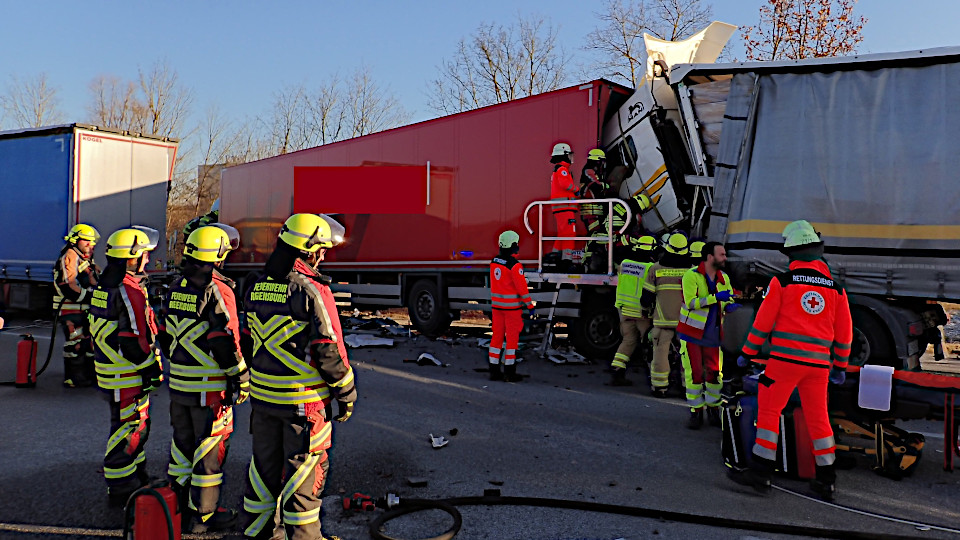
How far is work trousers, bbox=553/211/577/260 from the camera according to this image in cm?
903

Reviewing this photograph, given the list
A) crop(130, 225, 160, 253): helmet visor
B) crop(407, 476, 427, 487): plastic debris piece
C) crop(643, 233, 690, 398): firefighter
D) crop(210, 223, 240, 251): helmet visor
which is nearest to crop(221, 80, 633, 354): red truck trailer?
crop(643, 233, 690, 398): firefighter

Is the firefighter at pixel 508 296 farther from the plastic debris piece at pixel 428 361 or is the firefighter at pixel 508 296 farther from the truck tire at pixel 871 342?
the truck tire at pixel 871 342

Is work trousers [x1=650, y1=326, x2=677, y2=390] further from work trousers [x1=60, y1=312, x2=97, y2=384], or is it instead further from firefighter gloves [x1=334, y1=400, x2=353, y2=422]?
work trousers [x1=60, y1=312, x2=97, y2=384]

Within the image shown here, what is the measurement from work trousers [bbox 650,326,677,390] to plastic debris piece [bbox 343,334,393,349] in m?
4.89

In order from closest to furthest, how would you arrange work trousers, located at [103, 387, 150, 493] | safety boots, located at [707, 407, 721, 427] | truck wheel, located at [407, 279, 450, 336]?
work trousers, located at [103, 387, 150, 493], safety boots, located at [707, 407, 721, 427], truck wheel, located at [407, 279, 450, 336]

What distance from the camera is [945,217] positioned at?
6102 mm

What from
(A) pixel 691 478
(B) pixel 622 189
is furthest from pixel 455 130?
(A) pixel 691 478

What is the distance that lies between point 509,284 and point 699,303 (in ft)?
8.27

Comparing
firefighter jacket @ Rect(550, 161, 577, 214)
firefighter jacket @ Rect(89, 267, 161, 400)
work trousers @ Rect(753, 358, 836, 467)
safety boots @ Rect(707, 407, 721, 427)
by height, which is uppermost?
firefighter jacket @ Rect(550, 161, 577, 214)

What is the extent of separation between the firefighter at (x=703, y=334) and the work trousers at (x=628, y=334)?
5.50 feet

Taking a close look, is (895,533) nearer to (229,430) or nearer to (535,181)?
(229,430)

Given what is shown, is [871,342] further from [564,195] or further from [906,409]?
[564,195]

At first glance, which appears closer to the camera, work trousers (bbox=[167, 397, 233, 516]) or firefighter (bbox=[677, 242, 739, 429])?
work trousers (bbox=[167, 397, 233, 516])

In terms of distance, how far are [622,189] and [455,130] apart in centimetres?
309
